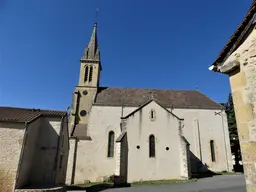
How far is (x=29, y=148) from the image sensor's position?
34.7 feet

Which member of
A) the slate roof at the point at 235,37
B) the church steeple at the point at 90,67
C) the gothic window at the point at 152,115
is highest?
the church steeple at the point at 90,67

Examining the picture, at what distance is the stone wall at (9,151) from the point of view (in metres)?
9.23

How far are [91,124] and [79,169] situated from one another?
5082 millimetres

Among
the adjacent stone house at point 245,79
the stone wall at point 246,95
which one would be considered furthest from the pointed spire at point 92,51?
the stone wall at point 246,95

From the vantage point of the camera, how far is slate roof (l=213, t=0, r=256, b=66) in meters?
3.84

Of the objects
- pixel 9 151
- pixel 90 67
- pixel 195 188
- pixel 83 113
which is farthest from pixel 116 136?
pixel 9 151

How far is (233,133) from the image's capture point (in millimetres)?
25578

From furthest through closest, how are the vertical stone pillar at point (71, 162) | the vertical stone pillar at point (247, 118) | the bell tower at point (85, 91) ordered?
the bell tower at point (85, 91)
the vertical stone pillar at point (71, 162)
the vertical stone pillar at point (247, 118)

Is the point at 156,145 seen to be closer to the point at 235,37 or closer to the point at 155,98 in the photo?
the point at 155,98

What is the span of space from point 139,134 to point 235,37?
1401cm

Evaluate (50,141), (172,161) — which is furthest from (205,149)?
(50,141)

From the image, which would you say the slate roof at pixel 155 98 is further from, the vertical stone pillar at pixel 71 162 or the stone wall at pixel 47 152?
the stone wall at pixel 47 152

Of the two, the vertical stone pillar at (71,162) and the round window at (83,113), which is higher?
the round window at (83,113)

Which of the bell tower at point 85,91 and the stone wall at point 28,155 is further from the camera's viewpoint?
the bell tower at point 85,91
